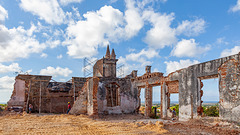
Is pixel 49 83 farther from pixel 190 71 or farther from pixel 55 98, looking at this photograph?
pixel 190 71

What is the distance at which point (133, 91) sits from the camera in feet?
55.2

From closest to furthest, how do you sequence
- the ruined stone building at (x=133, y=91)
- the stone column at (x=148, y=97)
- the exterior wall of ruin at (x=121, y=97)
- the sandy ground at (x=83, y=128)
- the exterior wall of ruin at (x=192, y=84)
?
the sandy ground at (x=83, y=128) → the ruined stone building at (x=133, y=91) → the exterior wall of ruin at (x=192, y=84) → the exterior wall of ruin at (x=121, y=97) → the stone column at (x=148, y=97)

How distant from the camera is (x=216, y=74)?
9.19 metres

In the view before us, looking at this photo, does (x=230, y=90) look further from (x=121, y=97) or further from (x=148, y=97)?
(x=121, y=97)

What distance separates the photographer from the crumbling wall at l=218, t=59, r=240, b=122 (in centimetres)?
812

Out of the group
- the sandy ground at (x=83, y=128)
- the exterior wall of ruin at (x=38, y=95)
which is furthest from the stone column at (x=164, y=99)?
the exterior wall of ruin at (x=38, y=95)

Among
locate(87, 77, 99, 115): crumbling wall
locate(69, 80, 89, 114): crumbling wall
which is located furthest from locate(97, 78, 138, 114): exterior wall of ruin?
locate(69, 80, 89, 114): crumbling wall

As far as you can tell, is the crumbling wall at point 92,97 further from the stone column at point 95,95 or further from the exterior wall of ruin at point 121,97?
the exterior wall of ruin at point 121,97

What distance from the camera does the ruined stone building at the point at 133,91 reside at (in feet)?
28.1

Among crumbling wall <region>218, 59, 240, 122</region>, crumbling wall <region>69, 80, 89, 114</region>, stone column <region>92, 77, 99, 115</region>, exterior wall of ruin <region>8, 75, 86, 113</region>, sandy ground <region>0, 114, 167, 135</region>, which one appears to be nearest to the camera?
sandy ground <region>0, 114, 167, 135</region>

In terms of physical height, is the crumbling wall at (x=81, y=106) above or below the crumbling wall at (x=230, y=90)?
below

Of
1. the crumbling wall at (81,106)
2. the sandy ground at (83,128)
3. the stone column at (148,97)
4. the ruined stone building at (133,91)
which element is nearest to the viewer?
the sandy ground at (83,128)

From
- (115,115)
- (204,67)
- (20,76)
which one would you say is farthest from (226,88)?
(20,76)

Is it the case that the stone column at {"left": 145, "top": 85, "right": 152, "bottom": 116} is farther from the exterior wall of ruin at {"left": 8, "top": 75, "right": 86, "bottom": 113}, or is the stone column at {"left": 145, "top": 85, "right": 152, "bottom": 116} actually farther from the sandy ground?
the exterior wall of ruin at {"left": 8, "top": 75, "right": 86, "bottom": 113}
